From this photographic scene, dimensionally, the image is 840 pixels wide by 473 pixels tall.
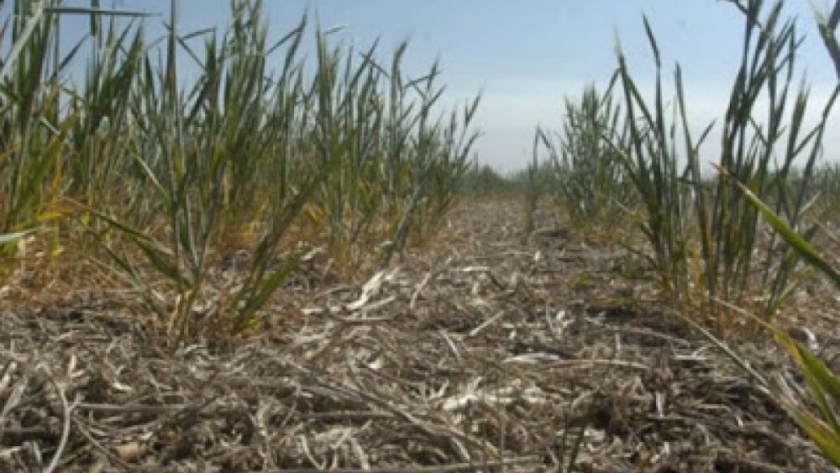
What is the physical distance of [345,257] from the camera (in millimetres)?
2779

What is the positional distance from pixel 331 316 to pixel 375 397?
0.64m

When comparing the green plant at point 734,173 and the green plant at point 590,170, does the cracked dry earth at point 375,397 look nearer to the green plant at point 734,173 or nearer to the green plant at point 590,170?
the green plant at point 734,173

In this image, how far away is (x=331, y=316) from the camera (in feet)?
6.16

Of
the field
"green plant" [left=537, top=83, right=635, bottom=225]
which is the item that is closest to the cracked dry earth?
the field

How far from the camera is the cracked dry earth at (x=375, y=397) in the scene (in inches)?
46.4

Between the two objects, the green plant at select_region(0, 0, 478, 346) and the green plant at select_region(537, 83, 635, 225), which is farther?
the green plant at select_region(537, 83, 635, 225)

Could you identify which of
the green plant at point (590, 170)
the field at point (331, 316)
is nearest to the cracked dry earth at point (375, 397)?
the field at point (331, 316)

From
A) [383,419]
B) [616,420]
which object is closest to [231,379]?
[383,419]

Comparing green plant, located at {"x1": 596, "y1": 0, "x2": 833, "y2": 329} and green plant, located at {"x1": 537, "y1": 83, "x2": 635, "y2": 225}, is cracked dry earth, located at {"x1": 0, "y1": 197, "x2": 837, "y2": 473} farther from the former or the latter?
green plant, located at {"x1": 537, "y1": 83, "x2": 635, "y2": 225}

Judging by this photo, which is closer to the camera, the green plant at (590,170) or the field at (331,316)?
the field at (331,316)

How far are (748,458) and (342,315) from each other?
3.00 feet

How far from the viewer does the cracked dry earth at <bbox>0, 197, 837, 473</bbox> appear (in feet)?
3.87

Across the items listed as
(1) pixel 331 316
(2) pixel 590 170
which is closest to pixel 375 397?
(1) pixel 331 316

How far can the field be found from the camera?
1200 millimetres
